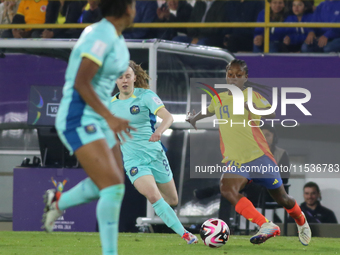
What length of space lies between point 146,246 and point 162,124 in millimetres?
1365

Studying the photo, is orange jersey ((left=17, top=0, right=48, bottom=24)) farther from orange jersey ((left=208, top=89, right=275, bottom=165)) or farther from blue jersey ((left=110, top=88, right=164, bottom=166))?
orange jersey ((left=208, top=89, right=275, bottom=165))

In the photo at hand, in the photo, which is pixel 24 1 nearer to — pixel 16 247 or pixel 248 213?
pixel 16 247

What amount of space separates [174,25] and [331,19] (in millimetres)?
2513

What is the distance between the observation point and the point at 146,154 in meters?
5.79

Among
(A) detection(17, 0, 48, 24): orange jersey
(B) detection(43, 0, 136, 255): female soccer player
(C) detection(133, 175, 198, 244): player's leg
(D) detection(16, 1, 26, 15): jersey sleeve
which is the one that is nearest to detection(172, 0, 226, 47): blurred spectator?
(A) detection(17, 0, 48, 24): orange jersey

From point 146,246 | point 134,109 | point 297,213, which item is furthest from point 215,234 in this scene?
point 134,109

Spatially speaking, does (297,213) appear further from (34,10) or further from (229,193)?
(34,10)

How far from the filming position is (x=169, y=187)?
5.88 metres

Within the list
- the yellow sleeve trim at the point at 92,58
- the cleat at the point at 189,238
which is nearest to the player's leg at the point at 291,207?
the cleat at the point at 189,238

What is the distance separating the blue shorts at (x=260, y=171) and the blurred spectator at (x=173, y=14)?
4.17 metres

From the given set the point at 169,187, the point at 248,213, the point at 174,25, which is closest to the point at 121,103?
the point at 169,187

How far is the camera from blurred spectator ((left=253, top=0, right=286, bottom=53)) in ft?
30.2

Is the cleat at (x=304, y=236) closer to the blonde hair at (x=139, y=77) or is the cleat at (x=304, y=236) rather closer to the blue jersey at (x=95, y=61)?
the blonde hair at (x=139, y=77)

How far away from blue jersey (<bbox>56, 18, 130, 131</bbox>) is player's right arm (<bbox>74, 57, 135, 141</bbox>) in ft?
0.16
